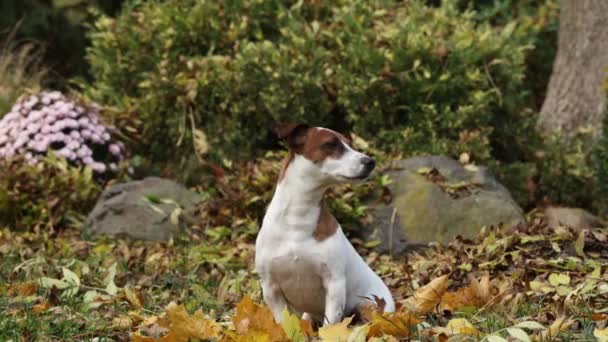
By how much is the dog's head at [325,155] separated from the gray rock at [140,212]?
3.53 meters

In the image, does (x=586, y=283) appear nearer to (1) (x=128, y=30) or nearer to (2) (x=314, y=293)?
(2) (x=314, y=293)

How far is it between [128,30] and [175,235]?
9.49 ft

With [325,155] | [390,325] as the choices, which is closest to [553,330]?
[390,325]

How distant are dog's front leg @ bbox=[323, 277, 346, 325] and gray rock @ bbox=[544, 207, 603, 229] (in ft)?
13.1

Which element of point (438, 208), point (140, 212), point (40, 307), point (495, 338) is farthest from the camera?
point (140, 212)

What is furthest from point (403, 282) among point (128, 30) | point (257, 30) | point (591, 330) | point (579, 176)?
point (128, 30)

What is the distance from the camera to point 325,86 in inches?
316

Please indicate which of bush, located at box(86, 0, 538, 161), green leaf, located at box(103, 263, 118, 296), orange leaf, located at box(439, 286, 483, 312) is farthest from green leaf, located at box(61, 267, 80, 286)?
bush, located at box(86, 0, 538, 161)

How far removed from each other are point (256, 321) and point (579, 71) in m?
6.79

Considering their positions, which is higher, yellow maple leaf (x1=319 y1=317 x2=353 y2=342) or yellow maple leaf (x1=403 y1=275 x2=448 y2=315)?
yellow maple leaf (x1=319 y1=317 x2=353 y2=342)

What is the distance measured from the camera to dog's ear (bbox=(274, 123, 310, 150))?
145 inches

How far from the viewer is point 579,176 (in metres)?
8.23

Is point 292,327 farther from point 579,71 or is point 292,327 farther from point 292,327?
point 579,71

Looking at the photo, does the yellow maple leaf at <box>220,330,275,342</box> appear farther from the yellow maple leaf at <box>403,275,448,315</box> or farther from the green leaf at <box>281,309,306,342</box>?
the yellow maple leaf at <box>403,275,448,315</box>
